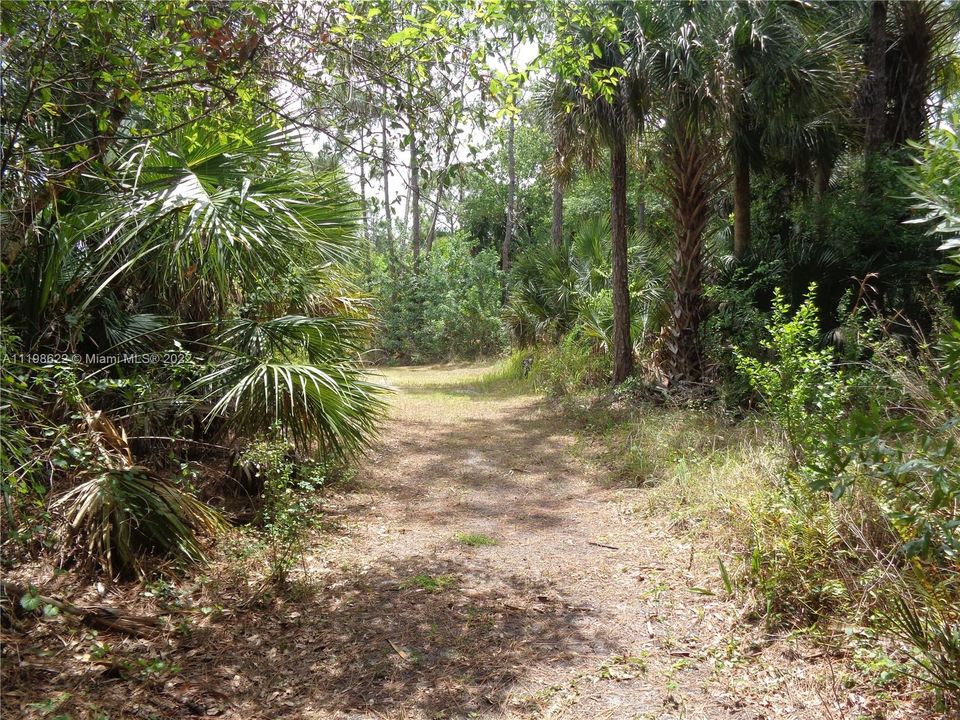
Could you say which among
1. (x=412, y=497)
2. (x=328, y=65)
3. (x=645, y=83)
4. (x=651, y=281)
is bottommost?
(x=412, y=497)

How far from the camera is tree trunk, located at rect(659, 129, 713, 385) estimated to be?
31.7 feet

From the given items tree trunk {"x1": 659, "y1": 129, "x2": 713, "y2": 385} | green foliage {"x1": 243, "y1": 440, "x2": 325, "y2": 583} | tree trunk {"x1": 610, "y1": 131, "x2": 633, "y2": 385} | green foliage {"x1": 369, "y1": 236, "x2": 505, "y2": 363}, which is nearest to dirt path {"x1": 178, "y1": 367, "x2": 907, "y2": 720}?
green foliage {"x1": 243, "y1": 440, "x2": 325, "y2": 583}

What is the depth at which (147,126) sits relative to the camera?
5.03 meters

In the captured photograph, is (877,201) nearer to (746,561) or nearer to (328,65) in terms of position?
(746,561)

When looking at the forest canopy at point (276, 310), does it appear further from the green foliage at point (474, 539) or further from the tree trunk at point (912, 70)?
the tree trunk at point (912, 70)

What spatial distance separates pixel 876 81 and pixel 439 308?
45.6 feet

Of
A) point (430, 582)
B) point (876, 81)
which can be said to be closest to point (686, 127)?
point (876, 81)

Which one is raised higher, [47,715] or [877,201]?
[877,201]

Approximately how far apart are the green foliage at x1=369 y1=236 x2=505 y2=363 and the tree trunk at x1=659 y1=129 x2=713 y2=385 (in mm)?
11039

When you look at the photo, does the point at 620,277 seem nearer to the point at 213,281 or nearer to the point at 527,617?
the point at 213,281

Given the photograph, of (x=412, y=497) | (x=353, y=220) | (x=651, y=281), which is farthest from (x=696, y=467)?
(x=651, y=281)

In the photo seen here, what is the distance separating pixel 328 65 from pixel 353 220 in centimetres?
176

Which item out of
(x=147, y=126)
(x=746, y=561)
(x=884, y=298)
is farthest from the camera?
(x=884, y=298)

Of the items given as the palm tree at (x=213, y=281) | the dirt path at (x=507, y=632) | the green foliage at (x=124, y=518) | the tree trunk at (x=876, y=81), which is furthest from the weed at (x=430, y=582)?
the tree trunk at (x=876, y=81)
